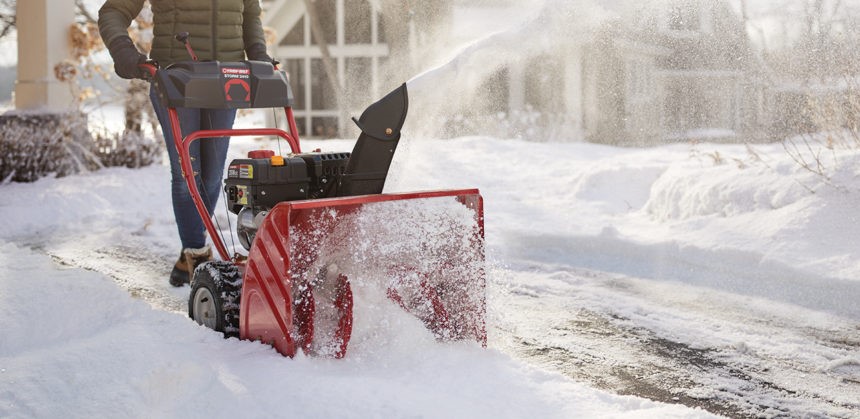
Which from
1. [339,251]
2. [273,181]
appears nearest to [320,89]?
[273,181]

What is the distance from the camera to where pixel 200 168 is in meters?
4.51

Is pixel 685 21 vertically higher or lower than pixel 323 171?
higher

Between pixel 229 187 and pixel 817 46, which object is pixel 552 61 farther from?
pixel 229 187

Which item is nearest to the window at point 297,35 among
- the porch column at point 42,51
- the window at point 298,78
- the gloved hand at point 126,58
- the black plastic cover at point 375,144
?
the window at point 298,78

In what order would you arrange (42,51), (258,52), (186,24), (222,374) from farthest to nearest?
1. (42,51)
2. (258,52)
3. (186,24)
4. (222,374)

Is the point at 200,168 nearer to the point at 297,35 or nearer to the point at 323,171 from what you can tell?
the point at 323,171

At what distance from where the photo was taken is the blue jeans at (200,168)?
4.42 meters

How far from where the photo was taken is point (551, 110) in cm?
1727

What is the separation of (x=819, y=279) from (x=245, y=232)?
311cm

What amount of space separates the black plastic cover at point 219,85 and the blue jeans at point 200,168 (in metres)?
0.47

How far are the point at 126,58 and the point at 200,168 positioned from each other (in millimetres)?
688

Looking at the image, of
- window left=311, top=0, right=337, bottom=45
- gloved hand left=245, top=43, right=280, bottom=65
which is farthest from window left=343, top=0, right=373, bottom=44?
gloved hand left=245, top=43, right=280, bottom=65

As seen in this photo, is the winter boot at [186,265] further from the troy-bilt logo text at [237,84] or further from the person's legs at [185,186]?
the troy-bilt logo text at [237,84]

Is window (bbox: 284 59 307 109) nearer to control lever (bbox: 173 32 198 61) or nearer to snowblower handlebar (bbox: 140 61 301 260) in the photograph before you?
control lever (bbox: 173 32 198 61)
